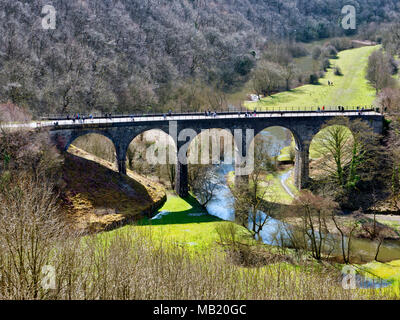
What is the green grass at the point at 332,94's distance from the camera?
83500 mm

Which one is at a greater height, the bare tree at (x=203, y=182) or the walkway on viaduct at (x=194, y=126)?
the walkway on viaduct at (x=194, y=126)

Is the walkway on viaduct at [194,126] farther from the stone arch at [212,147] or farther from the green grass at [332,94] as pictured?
the green grass at [332,94]

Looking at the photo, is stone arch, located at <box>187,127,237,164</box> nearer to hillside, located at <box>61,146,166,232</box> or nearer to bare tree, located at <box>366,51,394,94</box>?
hillside, located at <box>61,146,166,232</box>

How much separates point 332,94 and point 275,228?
5420cm

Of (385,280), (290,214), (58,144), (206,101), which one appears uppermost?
(206,101)

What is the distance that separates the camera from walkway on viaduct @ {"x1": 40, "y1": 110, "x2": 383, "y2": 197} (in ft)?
157

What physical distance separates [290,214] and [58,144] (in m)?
28.2

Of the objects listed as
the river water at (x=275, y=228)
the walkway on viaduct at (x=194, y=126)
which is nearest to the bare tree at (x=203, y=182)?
the river water at (x=275, y=228)

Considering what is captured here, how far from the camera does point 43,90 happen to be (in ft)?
225

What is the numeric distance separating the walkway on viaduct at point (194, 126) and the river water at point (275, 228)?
4.94 metres

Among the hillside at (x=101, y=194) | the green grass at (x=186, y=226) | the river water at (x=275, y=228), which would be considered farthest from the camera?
the hillside at (x=101, y=194)

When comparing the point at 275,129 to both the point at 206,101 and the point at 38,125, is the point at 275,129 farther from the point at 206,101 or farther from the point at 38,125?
the point at 38,125

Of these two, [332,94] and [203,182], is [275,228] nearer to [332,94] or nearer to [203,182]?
[203,182]

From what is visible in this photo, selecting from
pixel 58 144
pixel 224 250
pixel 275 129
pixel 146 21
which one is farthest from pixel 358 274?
pixel 146 21
